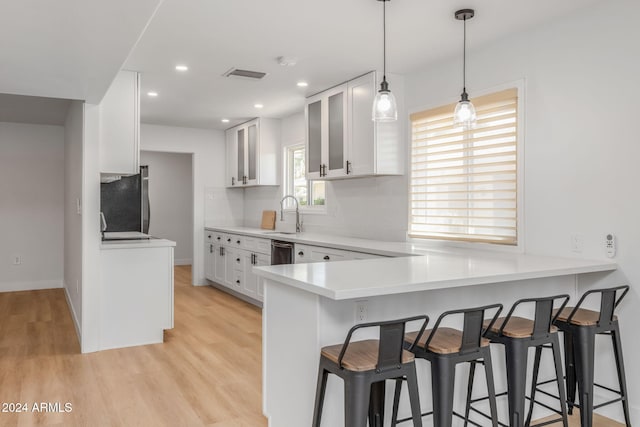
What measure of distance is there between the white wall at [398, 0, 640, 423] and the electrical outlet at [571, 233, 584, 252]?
28 mm

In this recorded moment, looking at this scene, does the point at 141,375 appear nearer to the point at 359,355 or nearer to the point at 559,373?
the point at 359,355

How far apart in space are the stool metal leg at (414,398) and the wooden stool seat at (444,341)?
15 cm

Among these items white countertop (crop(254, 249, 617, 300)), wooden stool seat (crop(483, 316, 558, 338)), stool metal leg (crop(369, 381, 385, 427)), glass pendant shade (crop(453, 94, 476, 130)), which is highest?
glass pendant shade (crop(453, 94, 476, 130))

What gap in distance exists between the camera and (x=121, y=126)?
418cm

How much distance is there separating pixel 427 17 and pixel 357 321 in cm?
194

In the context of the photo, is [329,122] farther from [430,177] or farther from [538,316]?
[538,316]

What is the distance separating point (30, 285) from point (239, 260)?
127 inches

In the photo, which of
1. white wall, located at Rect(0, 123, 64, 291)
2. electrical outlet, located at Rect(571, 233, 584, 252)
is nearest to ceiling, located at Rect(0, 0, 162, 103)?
electrical outlet, located at Rect(571, 233, 584, 252)

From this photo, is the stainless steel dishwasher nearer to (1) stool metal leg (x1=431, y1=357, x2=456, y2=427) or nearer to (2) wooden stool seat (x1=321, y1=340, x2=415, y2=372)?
(2) wooden stool seat (x1=321, y1=340, x2=415, y2=372)

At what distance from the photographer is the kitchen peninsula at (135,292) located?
4.11 m

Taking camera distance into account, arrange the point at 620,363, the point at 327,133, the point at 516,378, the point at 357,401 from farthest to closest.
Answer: the point at 327,133 < the point at 620,363 < the point at 516,378 < the point at 357,401

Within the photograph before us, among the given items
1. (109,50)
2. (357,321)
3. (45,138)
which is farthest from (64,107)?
(357,321)

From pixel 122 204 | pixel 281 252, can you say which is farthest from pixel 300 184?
pixel 122 204

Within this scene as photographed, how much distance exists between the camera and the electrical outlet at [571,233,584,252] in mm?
2938
